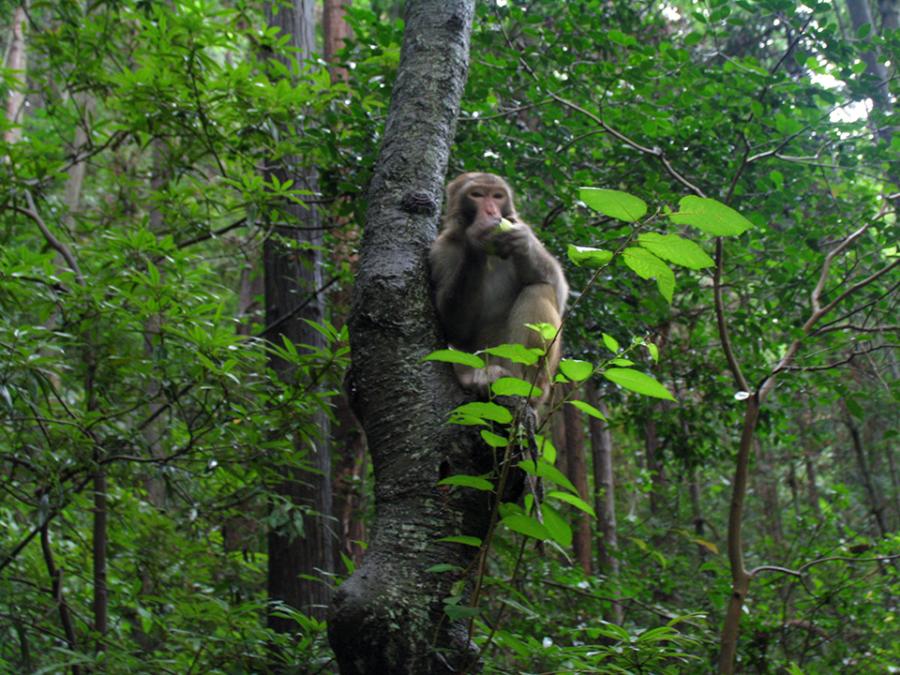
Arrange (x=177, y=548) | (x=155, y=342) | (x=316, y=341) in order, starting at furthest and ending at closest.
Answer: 1. (x=316, y=341)
2. (x=177, y=548)
3. (x=155, y=342)

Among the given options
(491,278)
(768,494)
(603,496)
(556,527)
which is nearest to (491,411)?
(556,527)

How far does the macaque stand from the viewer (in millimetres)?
3674

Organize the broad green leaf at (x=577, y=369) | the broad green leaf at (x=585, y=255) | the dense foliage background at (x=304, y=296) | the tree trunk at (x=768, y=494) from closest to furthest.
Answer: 1. the broad green leaf at (x=577, y=369)
2. the broad green leaf at (x=585, y=255)
3. the dense foliage background at (x=304, y=296)
4. the tree trunk at (x=768, y=494)

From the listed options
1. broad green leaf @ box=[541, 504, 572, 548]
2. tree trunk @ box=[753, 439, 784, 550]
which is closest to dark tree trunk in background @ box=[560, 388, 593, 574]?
tree trunk @ box=[753, 439, 784, 550]

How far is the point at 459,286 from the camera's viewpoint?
12.4 ft

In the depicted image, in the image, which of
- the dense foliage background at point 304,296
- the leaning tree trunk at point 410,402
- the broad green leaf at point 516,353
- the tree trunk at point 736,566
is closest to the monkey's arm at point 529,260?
the dense foliage background at point 304,296

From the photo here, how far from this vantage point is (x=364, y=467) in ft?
26.2

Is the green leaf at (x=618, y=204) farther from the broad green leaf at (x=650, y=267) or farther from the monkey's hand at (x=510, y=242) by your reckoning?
the monkey's hand at (x=510, y=242)

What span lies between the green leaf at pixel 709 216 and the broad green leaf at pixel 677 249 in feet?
0.20

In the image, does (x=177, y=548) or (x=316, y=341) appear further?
(x=316, y=341)

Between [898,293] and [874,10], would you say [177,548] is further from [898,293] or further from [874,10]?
[874,10]

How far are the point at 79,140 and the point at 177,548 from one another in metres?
11.3

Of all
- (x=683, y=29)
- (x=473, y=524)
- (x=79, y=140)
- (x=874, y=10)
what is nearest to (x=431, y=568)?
(x=473, y=524)

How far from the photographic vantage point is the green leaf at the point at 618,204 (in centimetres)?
169
